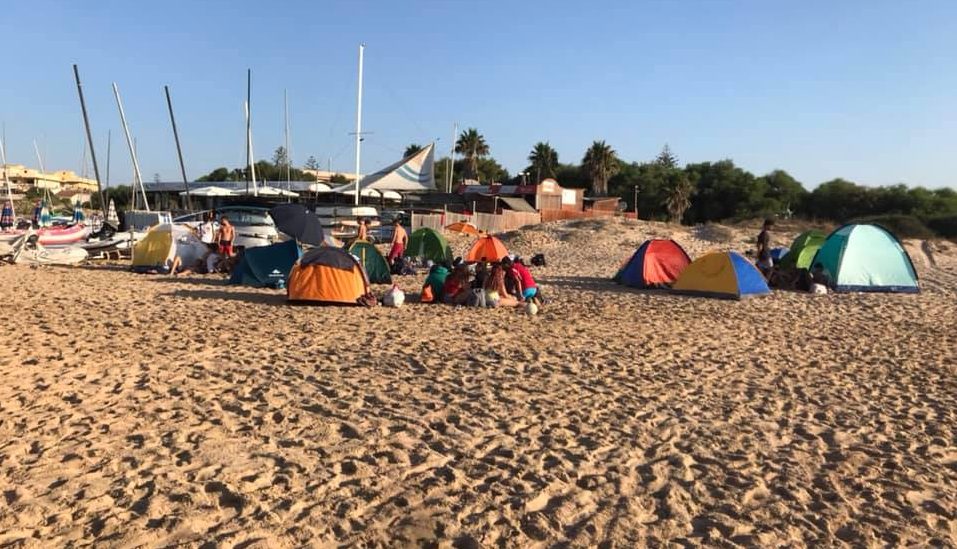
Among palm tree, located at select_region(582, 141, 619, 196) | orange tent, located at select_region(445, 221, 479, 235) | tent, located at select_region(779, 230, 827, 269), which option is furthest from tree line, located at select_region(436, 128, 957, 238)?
tent, located at select_region(779, 230, 827, 269)

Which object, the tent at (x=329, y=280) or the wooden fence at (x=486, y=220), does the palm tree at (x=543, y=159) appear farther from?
the tent at (x=329, y=280)

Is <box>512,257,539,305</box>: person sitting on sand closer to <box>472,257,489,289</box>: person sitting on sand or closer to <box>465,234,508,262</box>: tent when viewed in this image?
<box>472,257,489,289</box>: person sitting on sand

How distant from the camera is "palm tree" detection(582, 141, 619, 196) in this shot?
64.2m

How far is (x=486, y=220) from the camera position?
34.7 metres

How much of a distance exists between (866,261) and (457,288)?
10.1 meters

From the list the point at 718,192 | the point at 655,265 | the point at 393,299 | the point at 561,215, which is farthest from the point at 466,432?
the point at 718,192

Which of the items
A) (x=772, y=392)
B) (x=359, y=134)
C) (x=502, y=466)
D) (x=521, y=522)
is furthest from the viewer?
(x=359, y=134)

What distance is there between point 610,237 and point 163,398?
26.0 metres

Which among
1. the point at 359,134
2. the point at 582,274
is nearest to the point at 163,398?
the point at 582,274

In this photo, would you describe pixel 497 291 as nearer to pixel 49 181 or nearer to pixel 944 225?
pixel 944 225

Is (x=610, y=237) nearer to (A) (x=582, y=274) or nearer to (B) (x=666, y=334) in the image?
(A) (x=582, y=274)

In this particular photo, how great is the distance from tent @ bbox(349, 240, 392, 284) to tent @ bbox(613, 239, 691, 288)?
5.71 metres

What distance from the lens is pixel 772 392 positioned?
→ 22.8ft

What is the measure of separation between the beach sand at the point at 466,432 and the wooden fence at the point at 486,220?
20096 mm
